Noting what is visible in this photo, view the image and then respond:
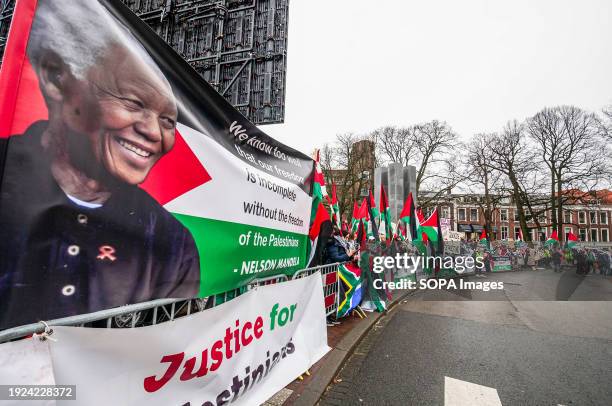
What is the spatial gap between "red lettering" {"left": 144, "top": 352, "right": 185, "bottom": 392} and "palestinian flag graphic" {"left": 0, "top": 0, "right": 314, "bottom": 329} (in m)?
0.38

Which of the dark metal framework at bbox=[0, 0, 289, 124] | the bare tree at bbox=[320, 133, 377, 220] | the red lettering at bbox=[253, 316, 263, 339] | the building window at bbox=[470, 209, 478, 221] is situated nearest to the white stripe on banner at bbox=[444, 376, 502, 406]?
the red lettering at bbox=[253, 316, 263, 339]

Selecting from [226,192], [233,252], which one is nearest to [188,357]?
[233,252]

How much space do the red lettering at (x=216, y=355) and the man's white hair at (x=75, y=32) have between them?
184cm

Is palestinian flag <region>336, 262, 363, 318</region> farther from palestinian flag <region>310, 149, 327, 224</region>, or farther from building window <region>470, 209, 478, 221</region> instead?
building window <region>470, 209, 478, 221</region>

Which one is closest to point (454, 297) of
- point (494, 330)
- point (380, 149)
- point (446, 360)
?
point (494, 330)

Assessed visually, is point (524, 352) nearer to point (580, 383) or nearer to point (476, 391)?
point (580, 383)

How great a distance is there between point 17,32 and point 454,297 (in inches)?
443

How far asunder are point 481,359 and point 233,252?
4.19m

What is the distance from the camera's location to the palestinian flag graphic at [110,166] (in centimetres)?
129

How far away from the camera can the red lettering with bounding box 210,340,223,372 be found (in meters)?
2.28

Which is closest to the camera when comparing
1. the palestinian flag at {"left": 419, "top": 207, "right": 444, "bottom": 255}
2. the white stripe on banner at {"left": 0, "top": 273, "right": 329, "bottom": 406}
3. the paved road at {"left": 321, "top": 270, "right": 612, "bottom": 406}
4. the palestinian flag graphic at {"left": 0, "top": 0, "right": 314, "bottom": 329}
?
the palestinian flag graphic at {"left": 0, "top": 0, "right": 314, "bottom": 329}

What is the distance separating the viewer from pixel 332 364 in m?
4.07

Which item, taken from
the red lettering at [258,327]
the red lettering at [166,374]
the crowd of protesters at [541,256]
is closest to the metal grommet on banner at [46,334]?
the red lettering at [166,374]

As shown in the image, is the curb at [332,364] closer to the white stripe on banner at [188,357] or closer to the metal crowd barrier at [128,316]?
the white stripe on banner at [188,357]
